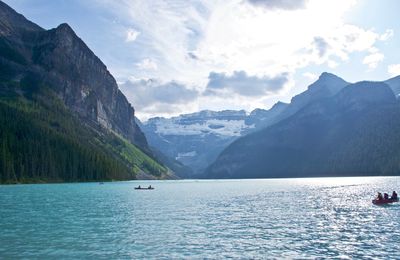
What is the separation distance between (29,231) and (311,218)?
144 feet

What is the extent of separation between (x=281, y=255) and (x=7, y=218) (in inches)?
1912

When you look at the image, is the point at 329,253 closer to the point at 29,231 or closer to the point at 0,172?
the point at 29,231

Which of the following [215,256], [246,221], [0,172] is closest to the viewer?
[215,256]

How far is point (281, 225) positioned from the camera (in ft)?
208

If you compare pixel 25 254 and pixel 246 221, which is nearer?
pixel 25 254

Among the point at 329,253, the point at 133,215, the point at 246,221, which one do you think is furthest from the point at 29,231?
the point at 329,253

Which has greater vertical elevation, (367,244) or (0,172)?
(0,172)

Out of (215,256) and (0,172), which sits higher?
(0,172)

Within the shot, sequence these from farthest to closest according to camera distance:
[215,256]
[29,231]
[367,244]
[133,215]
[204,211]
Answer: [204,211], [133,215], [29,231], [367,244], [215,256]

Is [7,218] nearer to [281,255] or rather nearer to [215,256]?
[215,256]

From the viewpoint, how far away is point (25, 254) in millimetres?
42031

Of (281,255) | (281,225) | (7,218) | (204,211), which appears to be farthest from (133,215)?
(281,255)

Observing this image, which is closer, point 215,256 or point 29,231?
point 215,256

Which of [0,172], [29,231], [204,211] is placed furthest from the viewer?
[0,172]
